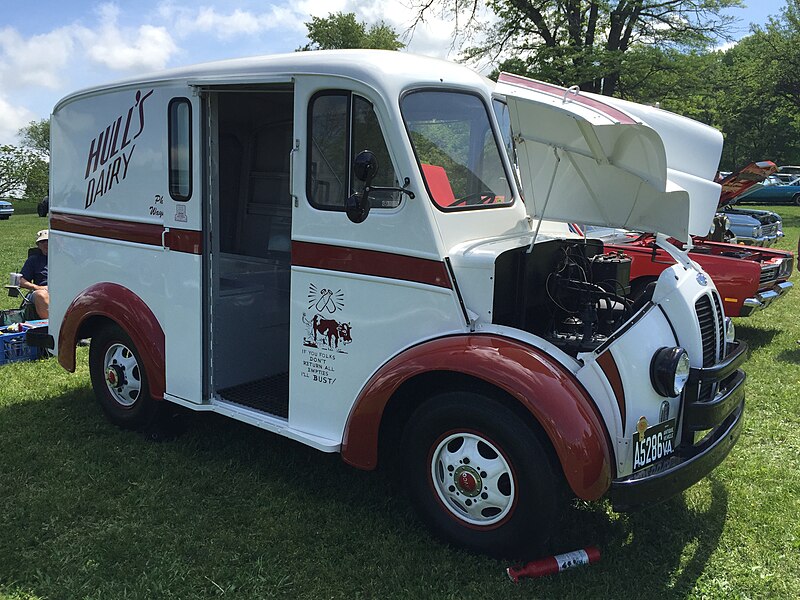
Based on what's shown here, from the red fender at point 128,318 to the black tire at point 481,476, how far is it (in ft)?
6.58

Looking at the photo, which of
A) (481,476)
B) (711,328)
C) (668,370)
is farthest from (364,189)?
(711,328)

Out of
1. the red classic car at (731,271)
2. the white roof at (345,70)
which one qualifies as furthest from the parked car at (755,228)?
the white roof at (345,70)

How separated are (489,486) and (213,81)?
2.80 m

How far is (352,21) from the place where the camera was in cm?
4281

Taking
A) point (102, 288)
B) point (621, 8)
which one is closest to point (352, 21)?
point (621, 8)

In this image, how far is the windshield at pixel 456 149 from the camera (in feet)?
12.0

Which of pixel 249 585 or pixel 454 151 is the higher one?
pixel 454 151

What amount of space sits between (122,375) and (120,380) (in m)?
0.05

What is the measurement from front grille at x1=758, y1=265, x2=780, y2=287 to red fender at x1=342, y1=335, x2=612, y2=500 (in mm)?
5613

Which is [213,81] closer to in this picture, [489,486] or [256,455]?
[256,455]

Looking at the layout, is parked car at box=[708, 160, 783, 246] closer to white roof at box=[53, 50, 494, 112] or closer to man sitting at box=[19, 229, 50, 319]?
white roof at box=[53, 50, 494, 112]

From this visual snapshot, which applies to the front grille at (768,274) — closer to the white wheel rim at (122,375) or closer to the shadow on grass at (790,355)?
the shadow on grass at (790,355)

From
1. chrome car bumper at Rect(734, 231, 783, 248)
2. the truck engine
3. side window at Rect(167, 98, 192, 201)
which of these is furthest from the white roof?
chrome car bumper at Rect(734, 231, 783, 248)

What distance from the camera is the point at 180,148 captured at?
4441 millimetres
